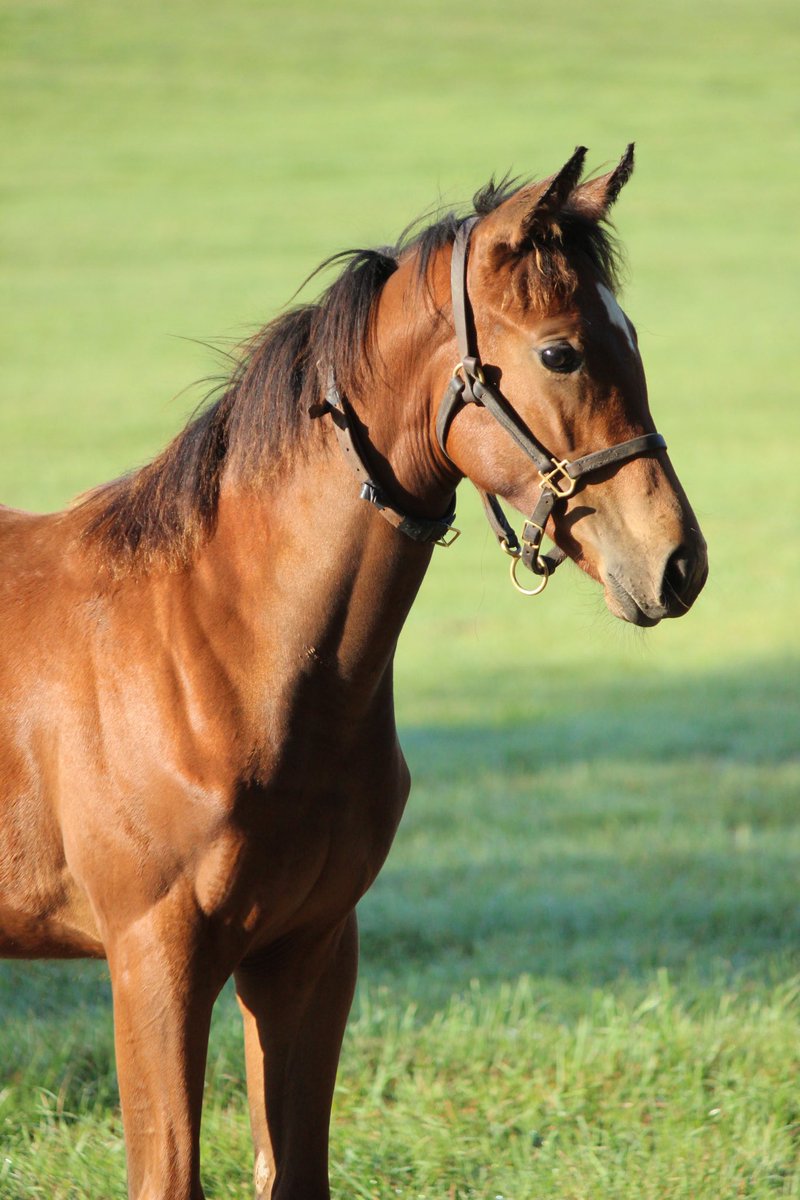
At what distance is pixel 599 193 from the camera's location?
2.60 meters

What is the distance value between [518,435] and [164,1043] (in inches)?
49.6

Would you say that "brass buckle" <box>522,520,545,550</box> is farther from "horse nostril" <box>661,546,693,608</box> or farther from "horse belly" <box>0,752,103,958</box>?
"horse belly" <box>0,752,103,958</box>

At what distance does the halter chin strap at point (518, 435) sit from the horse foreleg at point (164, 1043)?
3.01 feet

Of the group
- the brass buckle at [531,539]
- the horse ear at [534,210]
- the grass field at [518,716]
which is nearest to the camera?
the horse ear at [534,210]

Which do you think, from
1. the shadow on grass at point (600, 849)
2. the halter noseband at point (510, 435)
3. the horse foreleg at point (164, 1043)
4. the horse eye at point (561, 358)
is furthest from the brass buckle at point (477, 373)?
the shadow on grass at point (600, 849)

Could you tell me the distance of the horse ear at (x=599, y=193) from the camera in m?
2.58

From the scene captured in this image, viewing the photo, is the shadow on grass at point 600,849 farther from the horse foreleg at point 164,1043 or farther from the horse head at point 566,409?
the horse head at point 566,409

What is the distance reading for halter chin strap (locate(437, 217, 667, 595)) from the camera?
8.16 feet

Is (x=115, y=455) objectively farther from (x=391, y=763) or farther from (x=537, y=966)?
(x=391, y=763)

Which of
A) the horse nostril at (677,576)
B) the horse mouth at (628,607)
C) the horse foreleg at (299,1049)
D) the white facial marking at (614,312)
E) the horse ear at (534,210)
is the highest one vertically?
the horse ear at (534,210)

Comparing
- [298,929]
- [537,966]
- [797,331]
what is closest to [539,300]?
[298,929]

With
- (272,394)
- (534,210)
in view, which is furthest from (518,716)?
(534,210)

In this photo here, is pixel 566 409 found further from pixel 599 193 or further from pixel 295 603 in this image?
pixel 295 603

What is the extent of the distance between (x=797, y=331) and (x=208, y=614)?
2034cm
